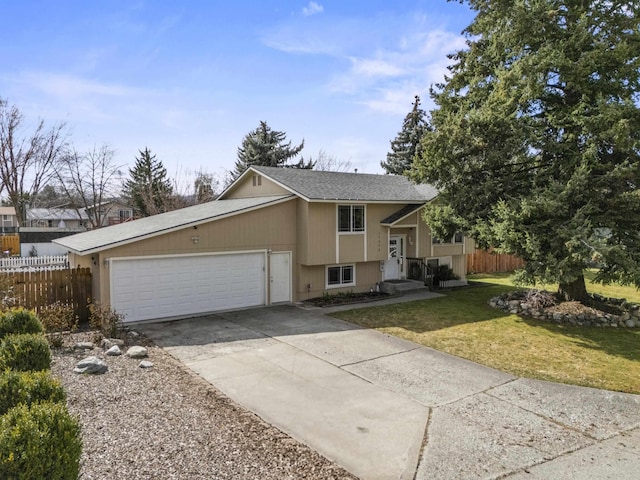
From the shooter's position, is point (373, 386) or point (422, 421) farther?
point (373, 386)

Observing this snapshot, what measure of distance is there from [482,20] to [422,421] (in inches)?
556

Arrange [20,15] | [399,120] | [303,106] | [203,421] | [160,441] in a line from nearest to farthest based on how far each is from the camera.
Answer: [160,441]
[203,421]
[20,15]
[303,106]
[399,120]

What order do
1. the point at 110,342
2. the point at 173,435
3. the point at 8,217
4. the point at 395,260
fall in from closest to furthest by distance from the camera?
the point at 173,435, the point at 110,342, the point at 395,260, the point at 8,217

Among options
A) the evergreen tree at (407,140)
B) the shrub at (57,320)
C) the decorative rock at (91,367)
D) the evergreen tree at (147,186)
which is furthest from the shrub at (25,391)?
the evergreen tree at (407,140)

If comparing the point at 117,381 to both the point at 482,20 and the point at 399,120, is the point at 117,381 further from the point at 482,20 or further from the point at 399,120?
the point at 399,120

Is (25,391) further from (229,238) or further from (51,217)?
(51,217)

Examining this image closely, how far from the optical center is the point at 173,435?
572cm

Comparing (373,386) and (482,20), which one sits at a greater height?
(482,20)

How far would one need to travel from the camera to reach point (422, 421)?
6617mm

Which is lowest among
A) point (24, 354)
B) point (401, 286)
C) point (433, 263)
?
point (401, 286)

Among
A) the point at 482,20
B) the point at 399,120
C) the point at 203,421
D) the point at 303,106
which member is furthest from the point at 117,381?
the point at 399,120

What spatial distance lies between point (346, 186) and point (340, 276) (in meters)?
3.98

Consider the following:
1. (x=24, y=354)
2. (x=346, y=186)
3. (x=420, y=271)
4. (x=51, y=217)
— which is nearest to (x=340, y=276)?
(x=346, y=186)

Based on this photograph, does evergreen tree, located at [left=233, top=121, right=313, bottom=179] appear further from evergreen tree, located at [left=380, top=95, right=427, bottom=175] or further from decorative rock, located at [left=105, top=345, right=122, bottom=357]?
Answer: decorative rock, located at [left=105, top=345, right=122, bottom=357]
